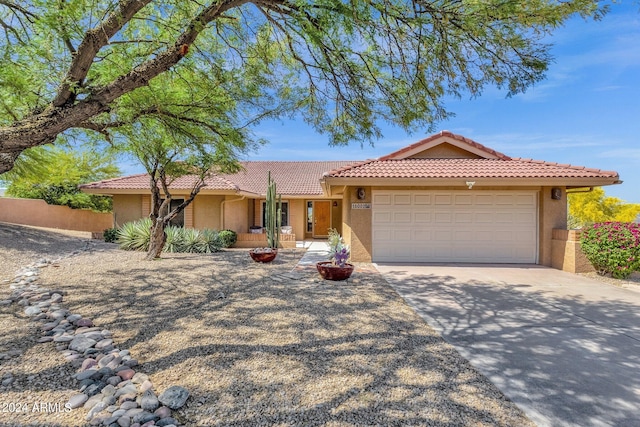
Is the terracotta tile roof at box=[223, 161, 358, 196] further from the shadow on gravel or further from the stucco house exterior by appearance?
the shadow on gravel

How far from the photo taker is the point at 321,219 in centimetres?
2202

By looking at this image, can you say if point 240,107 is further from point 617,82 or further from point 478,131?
point 617,82

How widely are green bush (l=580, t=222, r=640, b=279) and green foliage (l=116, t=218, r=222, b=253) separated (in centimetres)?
1450

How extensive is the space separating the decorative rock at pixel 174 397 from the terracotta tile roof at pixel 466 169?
8450mm

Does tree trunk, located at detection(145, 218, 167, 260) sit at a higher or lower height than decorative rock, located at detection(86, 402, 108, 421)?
higher

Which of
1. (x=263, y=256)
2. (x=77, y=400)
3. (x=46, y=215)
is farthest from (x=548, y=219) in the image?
(x=46, y=215)

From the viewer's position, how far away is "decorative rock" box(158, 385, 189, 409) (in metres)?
3.00

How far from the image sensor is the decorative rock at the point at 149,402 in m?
2.96

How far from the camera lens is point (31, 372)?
11.8 ft

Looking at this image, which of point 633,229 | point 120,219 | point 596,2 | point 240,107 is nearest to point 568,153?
point 633,229

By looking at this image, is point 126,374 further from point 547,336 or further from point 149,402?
point 547,336

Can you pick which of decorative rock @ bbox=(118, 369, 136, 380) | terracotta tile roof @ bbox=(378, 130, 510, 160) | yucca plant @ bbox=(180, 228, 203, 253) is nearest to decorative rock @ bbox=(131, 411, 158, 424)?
decorative rock @ bbox=(118, 369, 136, 380)

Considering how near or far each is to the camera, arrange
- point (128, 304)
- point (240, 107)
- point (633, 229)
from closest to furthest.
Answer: point (128, 304)
point (240, 107)
point (633, 229)

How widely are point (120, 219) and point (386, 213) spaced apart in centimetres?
1532
